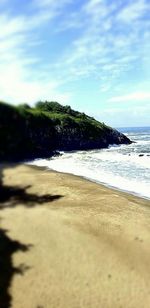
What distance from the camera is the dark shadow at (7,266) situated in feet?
58.6

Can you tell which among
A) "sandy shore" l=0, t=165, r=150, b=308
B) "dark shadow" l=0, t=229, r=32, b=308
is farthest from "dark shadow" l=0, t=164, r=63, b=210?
"dark shadow" l=0, t=229, r=32, b=308

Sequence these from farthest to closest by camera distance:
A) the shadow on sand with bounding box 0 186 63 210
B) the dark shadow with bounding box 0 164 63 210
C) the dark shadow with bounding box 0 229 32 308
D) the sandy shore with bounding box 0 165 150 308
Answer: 1. the dark shadow with bounding box 0 229 32 308
2. the sandy shore with bounding box 0 165 150 308
3. the shadow on sand with bounding box 0 186 63 210
4. the dark shadow with bounding box 0 164 63 210

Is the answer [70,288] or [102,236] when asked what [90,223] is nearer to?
[102,236]

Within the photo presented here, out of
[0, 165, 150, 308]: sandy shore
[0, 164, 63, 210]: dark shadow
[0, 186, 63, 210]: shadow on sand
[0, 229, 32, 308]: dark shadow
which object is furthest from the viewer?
[0, 229, 32, 308]: dark shadow

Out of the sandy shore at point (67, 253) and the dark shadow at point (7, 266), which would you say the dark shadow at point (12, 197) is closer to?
the sandy shore at point (67, 253)

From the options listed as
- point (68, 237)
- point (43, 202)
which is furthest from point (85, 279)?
point (43, 202)

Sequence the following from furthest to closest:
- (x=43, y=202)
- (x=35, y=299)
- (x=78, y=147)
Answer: (x=78, y=147) < (x=43, y=202) < (x=35, y=299)

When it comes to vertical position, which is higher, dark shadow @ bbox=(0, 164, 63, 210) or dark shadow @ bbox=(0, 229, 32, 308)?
dark shadow @ bbox=(0, 164, 63, 210)

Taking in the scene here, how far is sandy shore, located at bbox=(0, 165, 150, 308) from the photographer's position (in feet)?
57.9

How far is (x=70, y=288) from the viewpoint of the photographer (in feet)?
59.9

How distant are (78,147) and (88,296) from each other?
82.1 m

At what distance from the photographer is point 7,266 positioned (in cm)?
1952

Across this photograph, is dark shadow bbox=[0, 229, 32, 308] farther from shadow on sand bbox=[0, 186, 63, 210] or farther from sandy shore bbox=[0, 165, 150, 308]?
shadow on sand bbox=[0, 186, 63, 210]

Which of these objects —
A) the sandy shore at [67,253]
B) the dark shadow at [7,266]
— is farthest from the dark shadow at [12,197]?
the dark shadow at [7,266]
